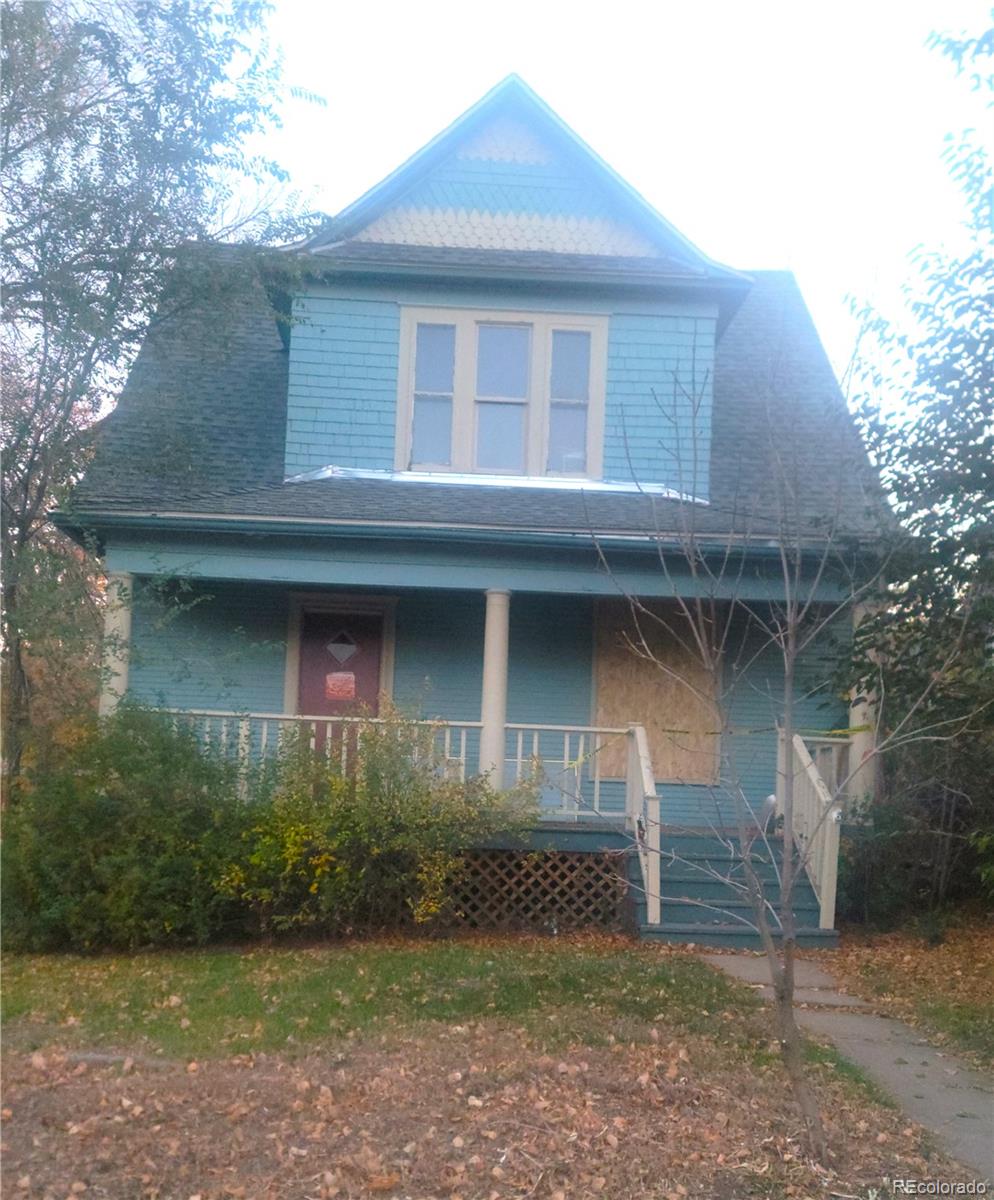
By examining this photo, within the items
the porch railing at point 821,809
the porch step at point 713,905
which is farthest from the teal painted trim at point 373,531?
the porch step at point 713,905

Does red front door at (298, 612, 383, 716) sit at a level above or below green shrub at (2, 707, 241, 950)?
above

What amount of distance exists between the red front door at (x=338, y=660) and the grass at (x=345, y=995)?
384cm

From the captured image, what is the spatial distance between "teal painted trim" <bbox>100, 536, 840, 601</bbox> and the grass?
3.43m

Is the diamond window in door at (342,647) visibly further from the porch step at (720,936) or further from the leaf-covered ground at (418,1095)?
the leaf-covered ground at (418,1095)

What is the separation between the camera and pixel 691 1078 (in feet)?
19.8

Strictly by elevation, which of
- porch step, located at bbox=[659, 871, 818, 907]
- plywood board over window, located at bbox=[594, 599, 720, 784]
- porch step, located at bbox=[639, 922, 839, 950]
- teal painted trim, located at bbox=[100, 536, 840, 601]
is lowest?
porch step, located at bbox=[639, 922, 839, 950]

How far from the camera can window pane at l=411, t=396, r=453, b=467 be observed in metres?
13.1

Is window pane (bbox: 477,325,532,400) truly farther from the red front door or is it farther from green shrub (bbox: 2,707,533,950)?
green shrub (bbox: 2,707,533,950)

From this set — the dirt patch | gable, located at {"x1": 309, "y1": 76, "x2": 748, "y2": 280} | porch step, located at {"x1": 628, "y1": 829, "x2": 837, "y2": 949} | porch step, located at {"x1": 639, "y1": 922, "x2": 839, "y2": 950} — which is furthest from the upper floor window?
the dirt patch

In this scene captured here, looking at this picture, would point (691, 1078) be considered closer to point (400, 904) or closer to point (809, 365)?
point (400, 904)

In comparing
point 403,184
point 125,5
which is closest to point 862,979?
point 403,184

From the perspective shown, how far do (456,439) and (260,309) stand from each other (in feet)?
7.49

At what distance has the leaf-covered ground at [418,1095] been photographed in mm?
4859

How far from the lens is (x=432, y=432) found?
13148 mm
